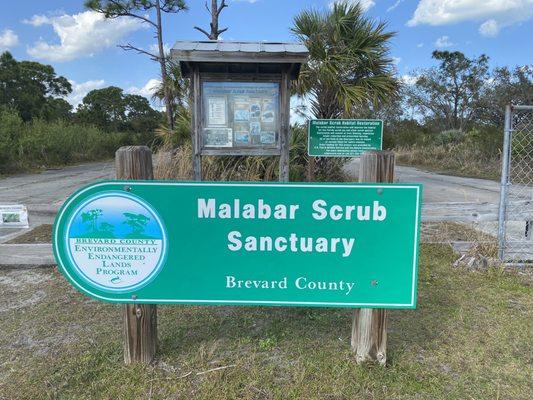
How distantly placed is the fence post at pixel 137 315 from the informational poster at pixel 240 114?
2061mm

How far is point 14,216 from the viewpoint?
400cm

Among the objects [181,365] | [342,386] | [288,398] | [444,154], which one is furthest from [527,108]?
[444,154]

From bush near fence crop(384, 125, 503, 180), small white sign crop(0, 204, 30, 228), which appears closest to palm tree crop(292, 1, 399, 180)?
small white sign crop(0, 204, 30, 228)

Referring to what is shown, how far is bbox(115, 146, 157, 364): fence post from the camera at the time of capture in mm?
2420

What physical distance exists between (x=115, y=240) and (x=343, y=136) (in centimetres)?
444

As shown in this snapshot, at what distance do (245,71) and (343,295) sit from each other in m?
2.95

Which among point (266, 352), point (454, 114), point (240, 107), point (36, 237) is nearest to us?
point (266, 352)

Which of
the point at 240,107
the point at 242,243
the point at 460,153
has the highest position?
the point at 240,107

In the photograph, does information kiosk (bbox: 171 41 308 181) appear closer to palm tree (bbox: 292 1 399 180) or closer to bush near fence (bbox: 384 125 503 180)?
palm tree (bbox: 292 1 399 180)

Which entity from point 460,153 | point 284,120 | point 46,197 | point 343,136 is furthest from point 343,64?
point 460,153

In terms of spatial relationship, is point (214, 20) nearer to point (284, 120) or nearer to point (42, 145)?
point (284, 120)

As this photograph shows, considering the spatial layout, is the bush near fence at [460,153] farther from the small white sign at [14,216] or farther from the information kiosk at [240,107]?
the small white sign at [14,216]

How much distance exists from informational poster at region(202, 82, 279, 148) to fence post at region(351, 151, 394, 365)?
2.25 metres

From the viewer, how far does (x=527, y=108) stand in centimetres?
417
